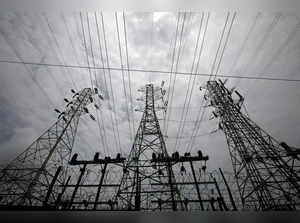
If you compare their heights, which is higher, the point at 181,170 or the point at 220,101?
the point at 220,101

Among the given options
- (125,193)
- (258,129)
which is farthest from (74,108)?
(258,129)

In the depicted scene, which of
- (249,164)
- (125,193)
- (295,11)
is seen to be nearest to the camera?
(295,11)

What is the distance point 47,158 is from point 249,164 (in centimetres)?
1393

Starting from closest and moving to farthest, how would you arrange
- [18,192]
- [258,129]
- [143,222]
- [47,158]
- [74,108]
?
[143,222], [18,192], [47,158], [258,129], [74,108]

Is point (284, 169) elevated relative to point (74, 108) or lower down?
lower down

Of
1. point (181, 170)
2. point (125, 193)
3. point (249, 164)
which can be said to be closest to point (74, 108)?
point (125, 193)

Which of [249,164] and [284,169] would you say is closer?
[284,169]

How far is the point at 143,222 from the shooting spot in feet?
4.91

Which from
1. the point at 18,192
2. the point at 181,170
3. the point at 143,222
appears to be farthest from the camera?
the point at 181,170

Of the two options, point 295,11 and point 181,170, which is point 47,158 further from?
point 295,11
